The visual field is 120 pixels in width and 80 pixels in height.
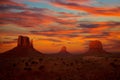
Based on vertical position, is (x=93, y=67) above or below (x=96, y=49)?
above

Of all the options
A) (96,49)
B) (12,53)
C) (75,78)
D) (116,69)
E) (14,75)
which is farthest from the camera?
(96,49)

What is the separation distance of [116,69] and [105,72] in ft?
7.62

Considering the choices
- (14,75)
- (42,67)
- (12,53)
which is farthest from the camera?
(12,53)

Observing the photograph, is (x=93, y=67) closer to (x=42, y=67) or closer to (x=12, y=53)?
A: (x=42, y=67)

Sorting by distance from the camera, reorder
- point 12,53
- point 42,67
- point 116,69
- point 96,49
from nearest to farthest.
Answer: point 116,69 → point 42,67 → point 12,53 → point 96,49

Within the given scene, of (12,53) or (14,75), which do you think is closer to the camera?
(14,75)

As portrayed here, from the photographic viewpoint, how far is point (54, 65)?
92.7ft

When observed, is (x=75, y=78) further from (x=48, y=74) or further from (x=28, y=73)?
(x=28, y=73)

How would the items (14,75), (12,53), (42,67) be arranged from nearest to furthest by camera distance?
1. (14,75)
2. (42,67)
3. (12,53)

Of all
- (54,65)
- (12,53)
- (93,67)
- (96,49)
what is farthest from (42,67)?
(96,49)

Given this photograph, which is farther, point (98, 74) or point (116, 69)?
point (116, 69)

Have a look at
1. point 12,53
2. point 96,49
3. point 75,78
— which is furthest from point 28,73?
point 96,49

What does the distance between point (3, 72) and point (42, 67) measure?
15.6ft

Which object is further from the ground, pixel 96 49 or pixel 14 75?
pixel 14 75
